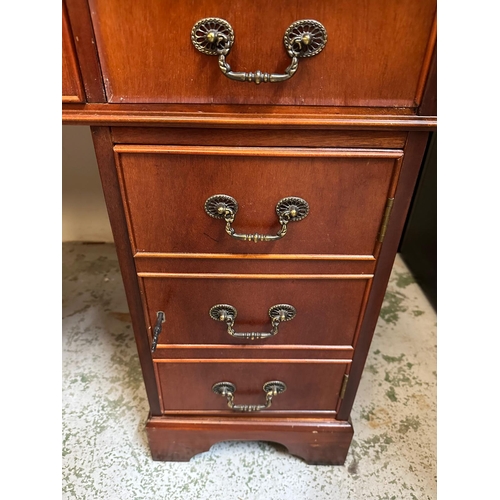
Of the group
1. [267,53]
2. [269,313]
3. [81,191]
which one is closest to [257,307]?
[269,313]

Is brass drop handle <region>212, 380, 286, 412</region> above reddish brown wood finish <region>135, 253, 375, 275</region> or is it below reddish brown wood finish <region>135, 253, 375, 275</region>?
below

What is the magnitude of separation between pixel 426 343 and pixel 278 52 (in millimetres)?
1096

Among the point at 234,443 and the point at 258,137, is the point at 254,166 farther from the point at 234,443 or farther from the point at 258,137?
the point at 234,443

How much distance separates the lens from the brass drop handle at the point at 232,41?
451 mm

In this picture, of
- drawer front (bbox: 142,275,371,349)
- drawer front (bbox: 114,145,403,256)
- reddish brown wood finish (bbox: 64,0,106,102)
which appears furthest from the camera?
drawer front (bbox: 142,275,371,349)

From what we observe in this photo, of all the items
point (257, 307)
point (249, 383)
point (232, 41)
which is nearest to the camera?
point (232, 41)

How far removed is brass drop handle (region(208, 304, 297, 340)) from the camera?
695mm

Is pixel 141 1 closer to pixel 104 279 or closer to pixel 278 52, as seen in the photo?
pixel 278 52

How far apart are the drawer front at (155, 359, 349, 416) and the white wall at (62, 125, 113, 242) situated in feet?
3.03

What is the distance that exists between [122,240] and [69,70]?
0.82 feet

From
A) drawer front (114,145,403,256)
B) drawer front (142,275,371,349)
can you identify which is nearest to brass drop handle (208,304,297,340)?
drawer front (142,275,371,349)

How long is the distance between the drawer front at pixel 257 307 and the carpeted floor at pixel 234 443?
1.26ft

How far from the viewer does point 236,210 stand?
59 cm

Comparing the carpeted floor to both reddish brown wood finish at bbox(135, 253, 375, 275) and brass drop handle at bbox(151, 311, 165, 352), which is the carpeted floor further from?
reddish brown wood finish at bbox(135, 253, 375, 275)
